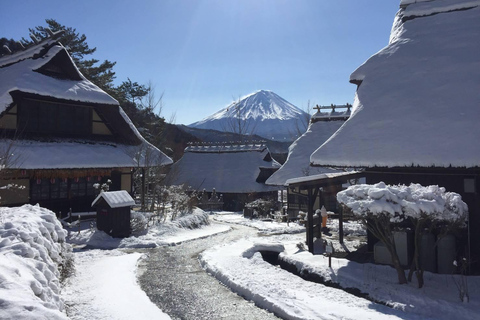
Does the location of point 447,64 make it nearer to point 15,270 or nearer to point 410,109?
point 410,109

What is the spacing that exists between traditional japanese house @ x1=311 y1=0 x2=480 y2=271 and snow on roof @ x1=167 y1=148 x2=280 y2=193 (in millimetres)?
19959

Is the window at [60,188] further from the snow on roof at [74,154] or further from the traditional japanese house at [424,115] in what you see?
the traditional japanese house at [424,115]

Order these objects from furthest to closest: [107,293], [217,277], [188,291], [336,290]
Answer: [217,277] → [188,291] → [336,290] → [107,293]

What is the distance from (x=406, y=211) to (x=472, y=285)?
2834 millimetres

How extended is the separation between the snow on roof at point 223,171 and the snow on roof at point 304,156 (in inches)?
214

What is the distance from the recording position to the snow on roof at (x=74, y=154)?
15.0 meters

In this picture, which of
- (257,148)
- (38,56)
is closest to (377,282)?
(38,56)

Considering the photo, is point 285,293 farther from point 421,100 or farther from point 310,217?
point 421,100

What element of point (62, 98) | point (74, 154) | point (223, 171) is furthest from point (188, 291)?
point (223, 171)

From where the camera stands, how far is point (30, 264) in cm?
511

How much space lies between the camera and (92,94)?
18.7 meters

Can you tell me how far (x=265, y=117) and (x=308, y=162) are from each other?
87.4 m

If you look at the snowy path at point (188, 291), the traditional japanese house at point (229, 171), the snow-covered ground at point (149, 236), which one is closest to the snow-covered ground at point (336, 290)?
the snowy path at point (188, 291)

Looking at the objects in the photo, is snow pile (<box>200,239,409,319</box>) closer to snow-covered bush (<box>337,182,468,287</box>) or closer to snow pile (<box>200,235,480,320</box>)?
snow pile (<box>200,235,480,320</box>)
